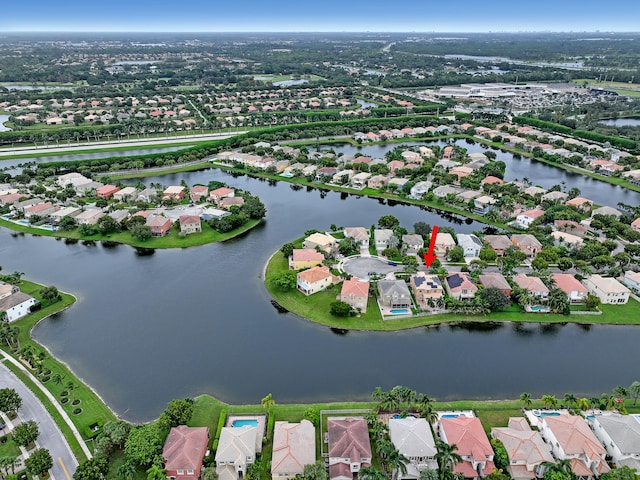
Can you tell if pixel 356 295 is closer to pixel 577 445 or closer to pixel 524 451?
pixel 524 451

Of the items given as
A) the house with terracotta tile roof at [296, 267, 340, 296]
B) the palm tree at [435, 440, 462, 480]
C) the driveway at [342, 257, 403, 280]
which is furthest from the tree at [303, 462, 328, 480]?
the driveway at [342, 257, 403, 280]

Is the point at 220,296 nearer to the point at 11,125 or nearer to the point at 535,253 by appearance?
the point at 535,253

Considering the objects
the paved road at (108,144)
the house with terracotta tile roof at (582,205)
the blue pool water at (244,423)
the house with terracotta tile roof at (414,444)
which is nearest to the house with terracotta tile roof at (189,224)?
the blue pool water at (244,423)

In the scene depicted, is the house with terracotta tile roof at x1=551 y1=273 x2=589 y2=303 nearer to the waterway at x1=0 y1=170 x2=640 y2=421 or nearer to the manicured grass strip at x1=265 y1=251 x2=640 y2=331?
the manicured grass strip at x1=265 y1=251 x2=640 y2=331

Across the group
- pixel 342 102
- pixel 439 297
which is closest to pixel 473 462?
pixel 439 297

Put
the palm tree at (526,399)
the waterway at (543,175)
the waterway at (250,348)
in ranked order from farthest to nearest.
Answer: the waterway at (543,175) < the waterway at (250,348) < the palm tree at (526,399)

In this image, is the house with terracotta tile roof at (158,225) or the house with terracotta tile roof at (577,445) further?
the house with terracotta tile roof at (158,225)

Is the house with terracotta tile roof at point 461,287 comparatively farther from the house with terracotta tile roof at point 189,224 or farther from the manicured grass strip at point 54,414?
the manicured grass strip at point 54,414
